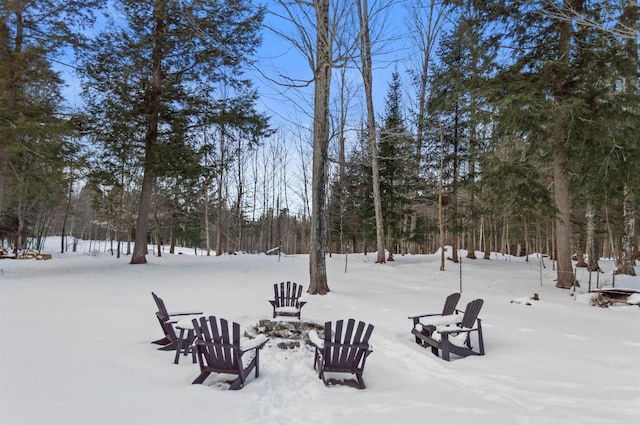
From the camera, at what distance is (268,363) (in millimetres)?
4707

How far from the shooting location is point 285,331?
17.7 feet

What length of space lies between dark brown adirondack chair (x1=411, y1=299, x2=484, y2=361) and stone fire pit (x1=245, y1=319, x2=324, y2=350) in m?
1.66

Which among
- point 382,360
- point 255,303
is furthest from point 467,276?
point 382,360

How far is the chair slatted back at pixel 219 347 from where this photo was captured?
3865 millimetres

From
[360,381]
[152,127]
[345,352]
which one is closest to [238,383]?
[345,352]

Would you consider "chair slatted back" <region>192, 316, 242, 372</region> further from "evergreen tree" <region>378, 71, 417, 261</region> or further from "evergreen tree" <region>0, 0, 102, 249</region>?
"evergreen tree" <region>378, 71, 417, 261</region>

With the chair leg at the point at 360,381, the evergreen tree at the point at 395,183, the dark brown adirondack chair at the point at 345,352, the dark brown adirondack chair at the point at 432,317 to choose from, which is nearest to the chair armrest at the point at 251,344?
the dark brown adirondack chair at the point at 345,352

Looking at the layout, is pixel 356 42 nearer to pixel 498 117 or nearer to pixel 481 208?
pixel 498 117

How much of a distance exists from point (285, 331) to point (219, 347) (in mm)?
1628

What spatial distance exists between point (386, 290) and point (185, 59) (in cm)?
1191

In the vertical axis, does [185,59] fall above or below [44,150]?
above

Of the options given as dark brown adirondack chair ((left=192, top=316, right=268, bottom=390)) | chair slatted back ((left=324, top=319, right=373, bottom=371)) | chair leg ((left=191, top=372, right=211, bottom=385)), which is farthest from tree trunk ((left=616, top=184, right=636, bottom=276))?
chair leg ((left=191, top=372, right=211, bottom=385))

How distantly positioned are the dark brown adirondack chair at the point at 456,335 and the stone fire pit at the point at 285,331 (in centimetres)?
166

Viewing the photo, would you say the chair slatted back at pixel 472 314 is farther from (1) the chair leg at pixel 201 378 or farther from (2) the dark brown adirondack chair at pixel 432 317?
(1) the chair leg at pixel 201 378
